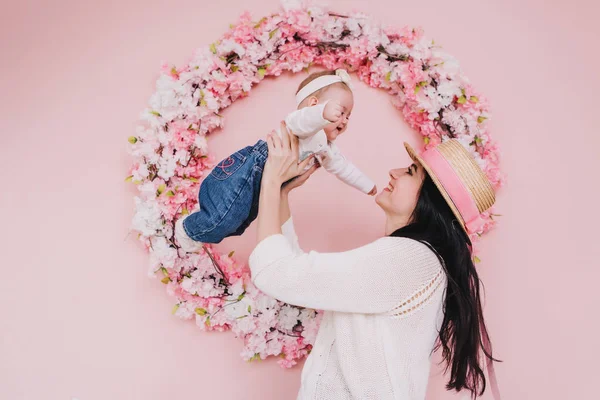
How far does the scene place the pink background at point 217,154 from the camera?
1.96 metres

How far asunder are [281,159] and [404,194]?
0.40 metres

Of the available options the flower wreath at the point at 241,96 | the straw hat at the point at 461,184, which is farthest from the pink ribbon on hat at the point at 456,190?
the flower wreath at the point at 241,96

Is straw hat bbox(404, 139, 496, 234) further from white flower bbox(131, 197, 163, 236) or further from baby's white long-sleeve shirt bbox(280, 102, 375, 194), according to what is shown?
white flower bbox(131, 197, 163, 236)

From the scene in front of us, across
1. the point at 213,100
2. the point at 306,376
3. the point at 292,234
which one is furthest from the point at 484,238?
the point at 213,100

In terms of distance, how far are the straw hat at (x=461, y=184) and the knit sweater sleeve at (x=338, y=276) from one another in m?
0.24

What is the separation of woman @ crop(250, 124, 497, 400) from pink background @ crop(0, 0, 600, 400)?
2.43 feet

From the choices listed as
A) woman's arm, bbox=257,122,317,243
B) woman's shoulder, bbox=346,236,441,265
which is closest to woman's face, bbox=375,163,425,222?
woman's shoulder, bbox=346,236,441,265

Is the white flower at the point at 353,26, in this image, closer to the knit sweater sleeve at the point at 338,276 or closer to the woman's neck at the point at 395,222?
the woman's neck at the point at 395,222

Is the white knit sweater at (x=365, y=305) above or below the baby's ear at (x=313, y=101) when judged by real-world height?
below

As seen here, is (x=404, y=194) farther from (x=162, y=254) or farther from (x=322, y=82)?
(x=162, y=254)

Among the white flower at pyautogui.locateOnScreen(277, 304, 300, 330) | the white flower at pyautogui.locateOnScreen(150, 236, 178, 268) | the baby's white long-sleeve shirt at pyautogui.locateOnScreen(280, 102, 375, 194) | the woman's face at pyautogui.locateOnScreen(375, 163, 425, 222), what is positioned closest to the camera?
the baby's white long-sleeve shirt at pyautogui.locateOnScreen(280, 102, 375, 194)

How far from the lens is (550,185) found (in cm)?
214

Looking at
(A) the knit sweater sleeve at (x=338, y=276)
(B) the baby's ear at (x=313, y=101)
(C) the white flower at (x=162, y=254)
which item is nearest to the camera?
(A) the knit sweater sleeve at (x=338, y=276)

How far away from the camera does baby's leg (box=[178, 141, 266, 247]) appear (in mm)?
1409
